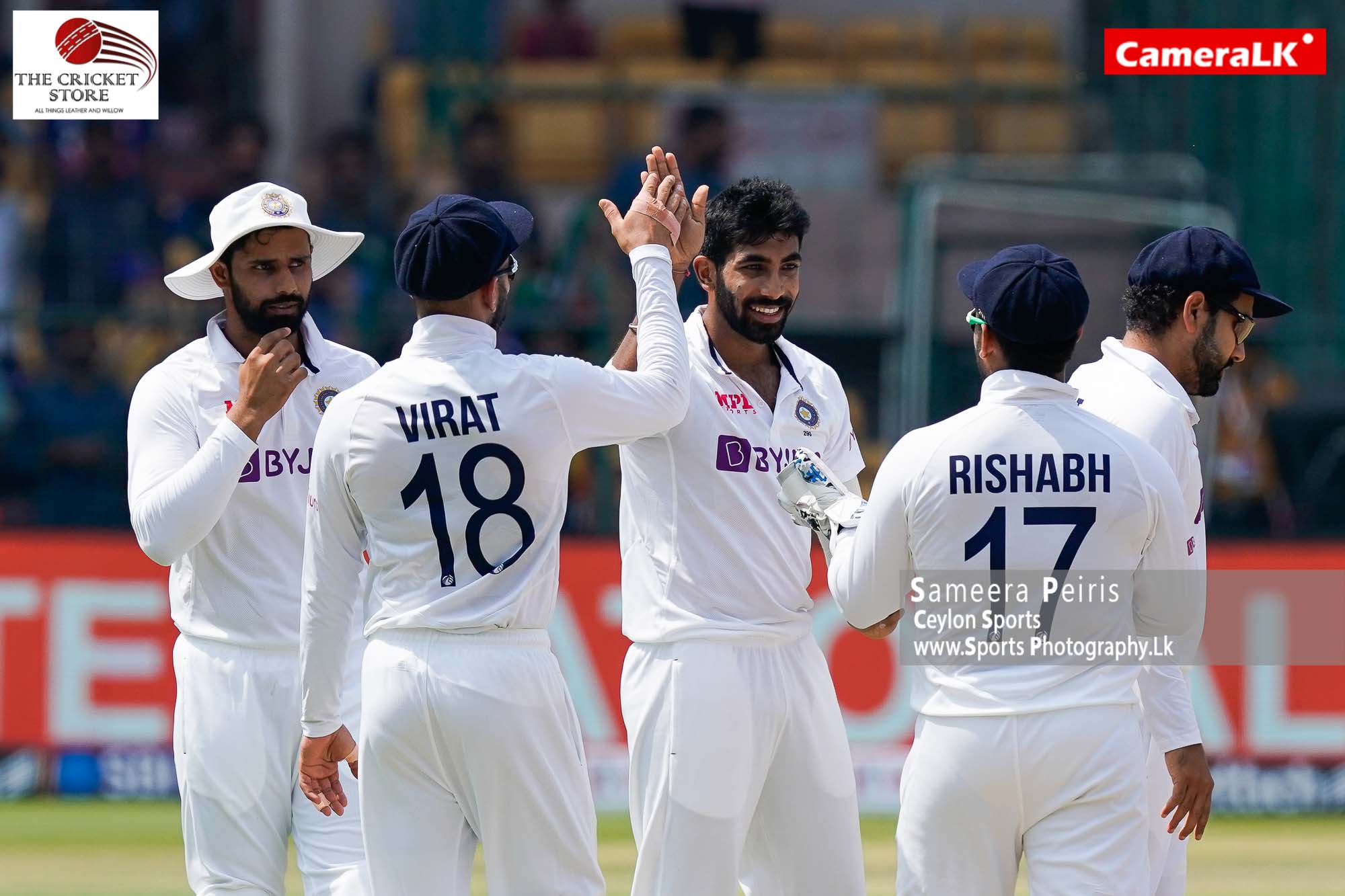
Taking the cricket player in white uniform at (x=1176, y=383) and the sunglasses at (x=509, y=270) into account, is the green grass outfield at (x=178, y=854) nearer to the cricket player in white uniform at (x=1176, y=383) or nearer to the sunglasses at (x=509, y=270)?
the cricket player in white uniform at (x=1176, y=383)

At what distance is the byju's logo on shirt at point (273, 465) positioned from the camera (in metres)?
5.10

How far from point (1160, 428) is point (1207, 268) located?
0.49 m

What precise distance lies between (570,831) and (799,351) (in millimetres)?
1779

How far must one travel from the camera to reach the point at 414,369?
4.49 meters

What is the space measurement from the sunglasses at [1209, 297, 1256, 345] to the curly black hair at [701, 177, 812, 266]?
118 cm

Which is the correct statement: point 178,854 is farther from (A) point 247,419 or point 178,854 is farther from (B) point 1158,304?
(B) point 1158,304

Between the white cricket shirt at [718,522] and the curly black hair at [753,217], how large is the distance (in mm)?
327

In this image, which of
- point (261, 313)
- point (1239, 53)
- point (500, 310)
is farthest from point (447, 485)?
point (1239, 53)

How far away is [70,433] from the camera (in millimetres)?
11219

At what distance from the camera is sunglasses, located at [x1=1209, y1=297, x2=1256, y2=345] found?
16.6 feet

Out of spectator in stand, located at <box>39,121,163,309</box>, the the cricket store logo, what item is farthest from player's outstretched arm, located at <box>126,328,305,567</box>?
spectator in stand, located at <box>39,121,163,309</box>

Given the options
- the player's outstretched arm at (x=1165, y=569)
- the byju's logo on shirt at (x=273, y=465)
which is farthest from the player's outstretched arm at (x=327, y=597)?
the player's outstretched arm at (x=1165, y=569)

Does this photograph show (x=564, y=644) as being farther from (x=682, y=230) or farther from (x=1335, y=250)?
(x=1335, y=250)

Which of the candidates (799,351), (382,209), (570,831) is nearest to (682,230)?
(799,351)
